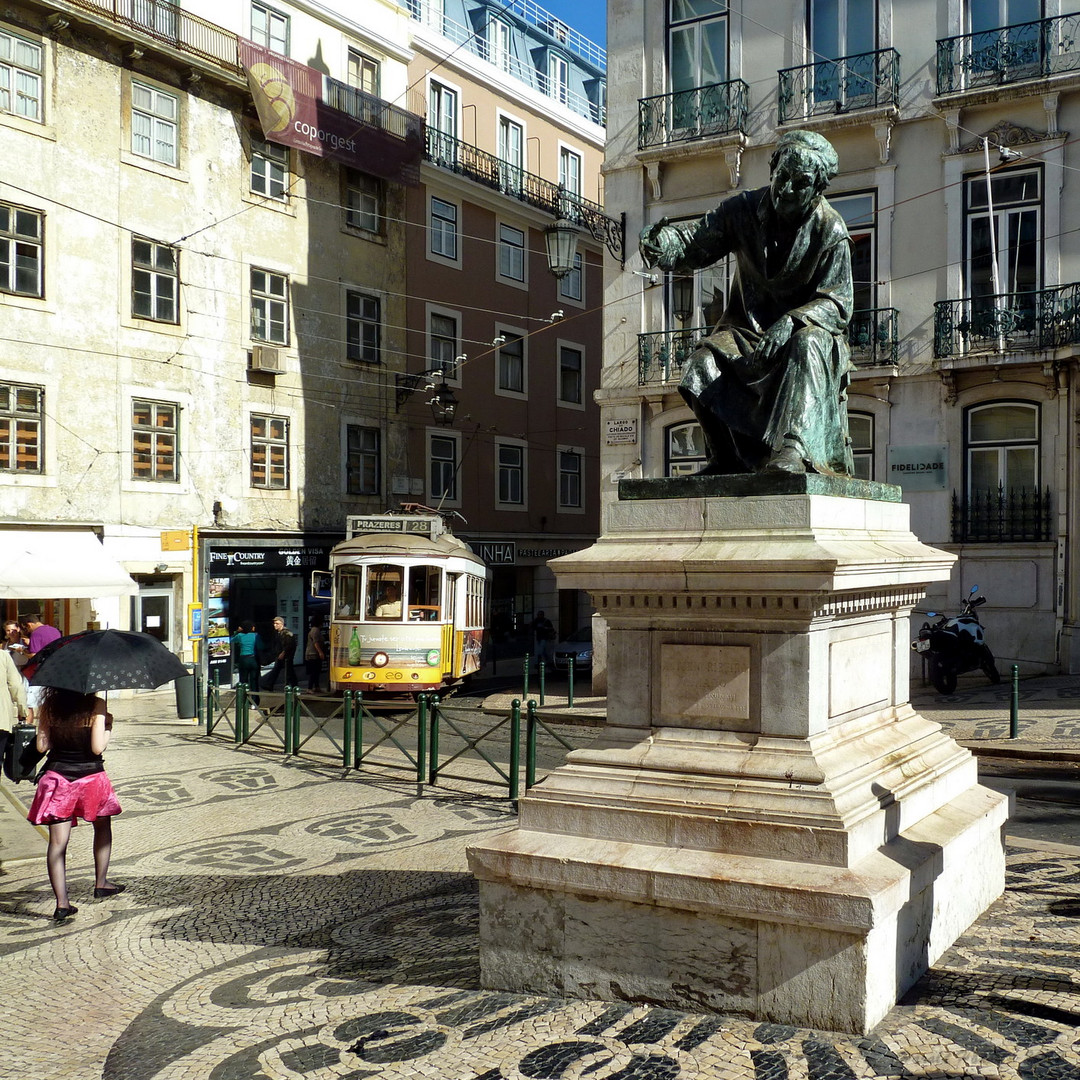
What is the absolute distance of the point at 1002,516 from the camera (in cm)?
1920

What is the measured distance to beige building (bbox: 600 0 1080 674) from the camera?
18.6m

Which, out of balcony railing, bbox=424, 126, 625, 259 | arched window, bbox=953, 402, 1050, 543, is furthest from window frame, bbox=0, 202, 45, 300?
arched window, bbox=953, 402, 1050, 543

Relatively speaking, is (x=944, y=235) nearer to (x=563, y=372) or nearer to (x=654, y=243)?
(x=654, y=243)

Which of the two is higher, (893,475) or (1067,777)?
(893,475)

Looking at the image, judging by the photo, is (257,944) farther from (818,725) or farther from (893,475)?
(893,475)

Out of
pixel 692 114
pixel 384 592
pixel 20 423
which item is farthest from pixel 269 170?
pixel 384 592

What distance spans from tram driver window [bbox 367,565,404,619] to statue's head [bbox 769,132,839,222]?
14.1 meters

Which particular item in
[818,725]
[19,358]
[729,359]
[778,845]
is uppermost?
[19,358]

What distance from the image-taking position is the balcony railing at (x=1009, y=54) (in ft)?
60.7

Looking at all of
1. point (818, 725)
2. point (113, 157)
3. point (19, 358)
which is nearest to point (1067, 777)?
point (818, 725)

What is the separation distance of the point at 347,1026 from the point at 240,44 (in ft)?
79.7

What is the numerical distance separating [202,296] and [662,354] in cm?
996

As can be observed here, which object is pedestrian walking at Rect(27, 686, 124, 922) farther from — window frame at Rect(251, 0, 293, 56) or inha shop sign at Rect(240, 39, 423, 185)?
window frame at Rect(251, 0, 293, 56)

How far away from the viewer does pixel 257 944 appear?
634cm
